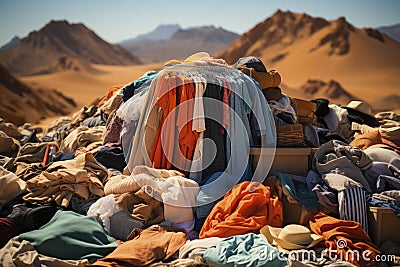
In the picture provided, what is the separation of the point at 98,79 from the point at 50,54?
55.3 feet

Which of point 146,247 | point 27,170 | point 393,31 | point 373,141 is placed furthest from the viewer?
point 393,31

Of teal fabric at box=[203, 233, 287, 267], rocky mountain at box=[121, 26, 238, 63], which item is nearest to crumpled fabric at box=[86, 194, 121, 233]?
teal fabric at box=[203, 233, 287, 267]

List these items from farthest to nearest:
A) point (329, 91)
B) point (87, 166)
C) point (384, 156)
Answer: point (329, 91)
point (87, 166)
point (384, 156)

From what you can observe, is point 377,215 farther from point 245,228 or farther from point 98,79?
point 98,79

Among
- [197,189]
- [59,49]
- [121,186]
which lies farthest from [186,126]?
[59,49]

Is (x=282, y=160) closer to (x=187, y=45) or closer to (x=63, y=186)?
(x=63, y=186)

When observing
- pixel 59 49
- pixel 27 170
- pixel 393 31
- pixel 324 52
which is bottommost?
pixel 27 170

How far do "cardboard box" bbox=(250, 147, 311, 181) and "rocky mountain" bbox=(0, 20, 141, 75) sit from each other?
45828 mm

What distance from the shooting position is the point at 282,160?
5.18 metres

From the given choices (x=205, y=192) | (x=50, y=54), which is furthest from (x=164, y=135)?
(x=50, y=54)

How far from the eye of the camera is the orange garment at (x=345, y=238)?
3.94 meters

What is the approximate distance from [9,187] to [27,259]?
1215 mm

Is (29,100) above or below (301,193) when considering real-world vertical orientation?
above

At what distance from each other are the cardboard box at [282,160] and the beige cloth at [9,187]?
2.30 metres
